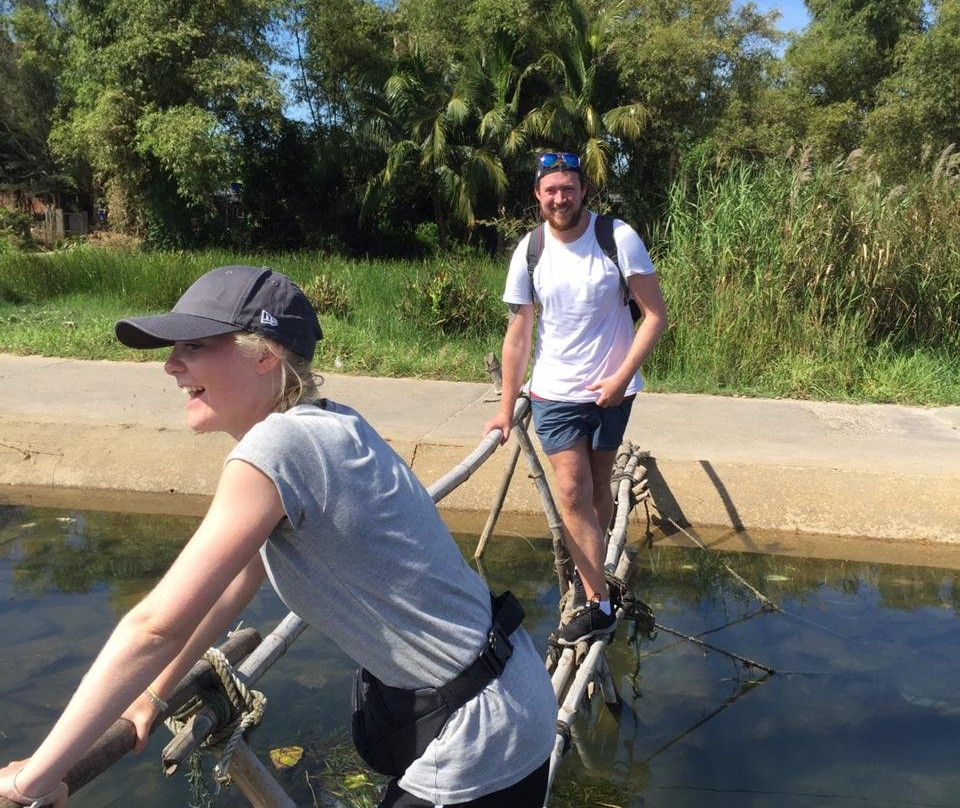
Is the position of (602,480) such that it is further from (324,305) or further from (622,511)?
(324,305)

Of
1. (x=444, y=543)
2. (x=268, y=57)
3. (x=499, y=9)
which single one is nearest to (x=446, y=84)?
(x=499, y=9)

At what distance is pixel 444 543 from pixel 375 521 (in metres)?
0.18

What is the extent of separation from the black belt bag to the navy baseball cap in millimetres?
623

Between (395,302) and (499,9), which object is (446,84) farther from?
(395,302)

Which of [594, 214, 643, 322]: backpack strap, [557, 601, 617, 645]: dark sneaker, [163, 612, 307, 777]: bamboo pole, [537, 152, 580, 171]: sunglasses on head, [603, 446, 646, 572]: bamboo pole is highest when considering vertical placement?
[537, 152, 580, 171]: sunglasses on head

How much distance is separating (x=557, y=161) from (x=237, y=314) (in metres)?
2.16

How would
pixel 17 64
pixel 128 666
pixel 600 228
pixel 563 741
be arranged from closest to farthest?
pixel 128 666
pixel 563 741
pixel 600 228
pixel 17 64

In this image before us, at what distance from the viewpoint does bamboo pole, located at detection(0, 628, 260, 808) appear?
1.54 metres

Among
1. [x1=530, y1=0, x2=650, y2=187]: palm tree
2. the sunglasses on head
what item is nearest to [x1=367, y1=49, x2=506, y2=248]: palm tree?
[x1=530, y1=0, x2=650, y2=187]: palm tree

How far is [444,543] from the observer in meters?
1.76

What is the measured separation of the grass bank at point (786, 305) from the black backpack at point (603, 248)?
5199 mm

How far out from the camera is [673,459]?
654 cm

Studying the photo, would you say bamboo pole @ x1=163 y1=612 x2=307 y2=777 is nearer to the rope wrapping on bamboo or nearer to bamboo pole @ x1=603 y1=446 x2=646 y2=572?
the rope wrapping on bamboo

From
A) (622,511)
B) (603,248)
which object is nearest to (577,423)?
(603,248)
